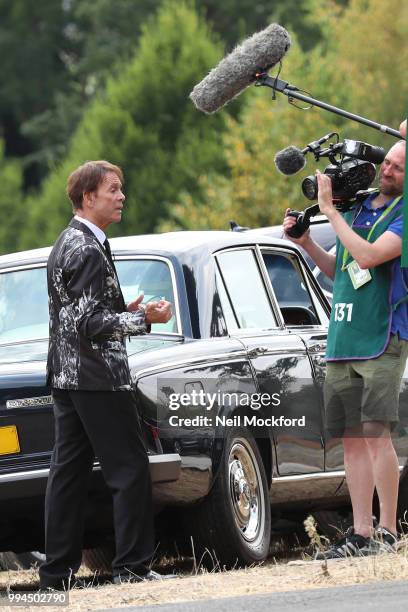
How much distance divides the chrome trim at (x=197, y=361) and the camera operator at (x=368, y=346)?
0.56 m

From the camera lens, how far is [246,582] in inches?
278

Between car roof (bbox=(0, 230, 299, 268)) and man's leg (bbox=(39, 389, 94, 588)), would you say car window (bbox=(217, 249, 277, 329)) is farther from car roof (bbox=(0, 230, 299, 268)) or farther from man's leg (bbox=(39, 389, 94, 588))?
man's leg (bbox=(39, 389, 94, 588))

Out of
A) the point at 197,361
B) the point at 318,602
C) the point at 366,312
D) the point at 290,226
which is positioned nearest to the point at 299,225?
the point at 290,226

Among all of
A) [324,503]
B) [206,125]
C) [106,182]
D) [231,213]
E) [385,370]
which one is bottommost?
[324,503]

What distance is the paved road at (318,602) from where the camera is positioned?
19.5ft

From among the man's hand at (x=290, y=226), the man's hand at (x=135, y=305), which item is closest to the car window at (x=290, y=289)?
the man's hand at (x=290, y=226)

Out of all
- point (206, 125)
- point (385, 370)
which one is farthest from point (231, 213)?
point (385, 370)

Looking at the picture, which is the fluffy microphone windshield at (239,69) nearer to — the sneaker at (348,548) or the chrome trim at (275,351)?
the chrome trim at (275,351)

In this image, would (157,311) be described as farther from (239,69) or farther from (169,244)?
(239,69)

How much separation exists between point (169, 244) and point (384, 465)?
1.80m

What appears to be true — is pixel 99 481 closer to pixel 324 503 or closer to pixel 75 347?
pixel 75 347

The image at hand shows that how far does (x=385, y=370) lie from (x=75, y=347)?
1.47 metres

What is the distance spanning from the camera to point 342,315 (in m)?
7.88

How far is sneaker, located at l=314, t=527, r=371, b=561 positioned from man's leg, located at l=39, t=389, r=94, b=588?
1.15 m
